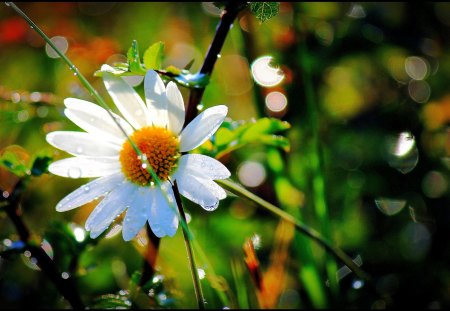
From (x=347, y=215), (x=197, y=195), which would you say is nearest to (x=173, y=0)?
(x=347, y=215)

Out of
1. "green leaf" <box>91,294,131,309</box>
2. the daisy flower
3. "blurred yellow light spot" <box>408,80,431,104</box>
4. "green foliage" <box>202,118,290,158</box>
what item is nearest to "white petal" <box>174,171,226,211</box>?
the daisy flower

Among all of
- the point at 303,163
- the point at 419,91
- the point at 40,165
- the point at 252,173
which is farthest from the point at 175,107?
the point at 419,91

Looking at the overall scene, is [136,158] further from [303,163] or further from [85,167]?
[303,163]

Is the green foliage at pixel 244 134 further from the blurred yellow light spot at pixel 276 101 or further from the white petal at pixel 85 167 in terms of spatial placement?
the blurred yellow light spot at pixel 276 101

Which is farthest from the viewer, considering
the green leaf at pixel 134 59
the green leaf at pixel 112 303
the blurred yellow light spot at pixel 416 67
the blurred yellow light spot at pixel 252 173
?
the blurred yellow light spot at pixel 416 67

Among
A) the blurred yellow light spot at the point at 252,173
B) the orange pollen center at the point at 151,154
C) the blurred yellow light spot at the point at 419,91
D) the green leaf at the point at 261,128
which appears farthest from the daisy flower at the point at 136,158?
the blurred yellow light spot at the point at 419,91
